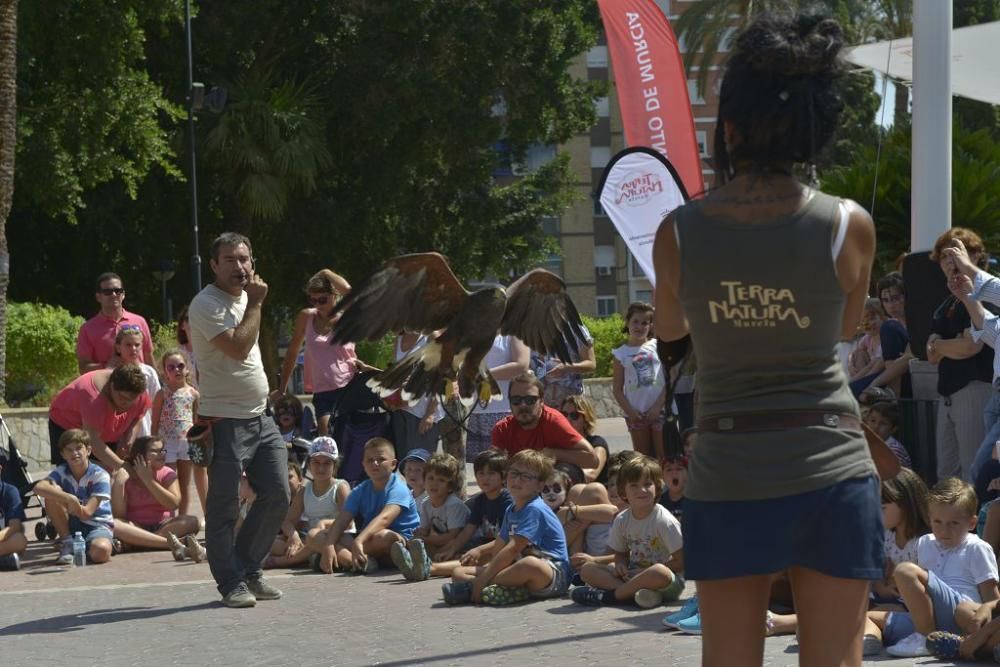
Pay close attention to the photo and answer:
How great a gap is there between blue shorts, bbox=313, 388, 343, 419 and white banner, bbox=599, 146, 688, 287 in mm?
2559

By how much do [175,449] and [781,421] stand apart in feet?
27.5

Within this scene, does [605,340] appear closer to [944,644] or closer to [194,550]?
[194,550]

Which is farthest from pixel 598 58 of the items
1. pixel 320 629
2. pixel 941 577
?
pixel 941 577

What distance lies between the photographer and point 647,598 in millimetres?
7078

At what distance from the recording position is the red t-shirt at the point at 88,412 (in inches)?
414

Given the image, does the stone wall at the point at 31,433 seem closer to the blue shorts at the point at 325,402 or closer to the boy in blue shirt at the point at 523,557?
the blue shorts at the point at 325,402

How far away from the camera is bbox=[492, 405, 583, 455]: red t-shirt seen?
30.2ft

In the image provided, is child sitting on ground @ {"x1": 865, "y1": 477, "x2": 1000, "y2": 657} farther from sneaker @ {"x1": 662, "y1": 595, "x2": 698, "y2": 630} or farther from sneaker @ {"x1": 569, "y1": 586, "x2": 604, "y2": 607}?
sneaker @ {"x1": 569, "y1": 586, "x2": 604, "y2": 607}

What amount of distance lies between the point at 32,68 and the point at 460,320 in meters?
15.4

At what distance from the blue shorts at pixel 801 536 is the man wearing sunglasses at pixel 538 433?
19.9 feet

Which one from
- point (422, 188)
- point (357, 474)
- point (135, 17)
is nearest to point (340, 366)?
point (357, 474)

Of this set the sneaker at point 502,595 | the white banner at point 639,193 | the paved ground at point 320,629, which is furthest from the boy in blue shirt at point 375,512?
the white banner at point 639,193

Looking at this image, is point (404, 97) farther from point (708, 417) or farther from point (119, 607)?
point (708, 417)

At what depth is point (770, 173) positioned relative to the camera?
3148 mm
